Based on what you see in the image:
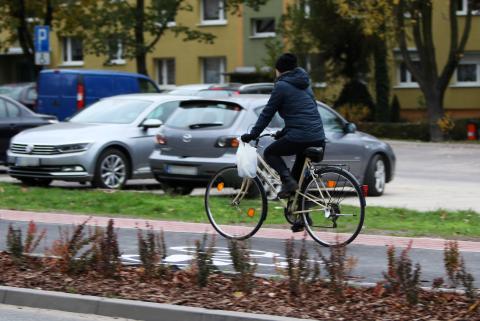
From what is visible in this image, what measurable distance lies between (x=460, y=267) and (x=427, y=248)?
2755 millimetres

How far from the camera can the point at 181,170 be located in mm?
14789

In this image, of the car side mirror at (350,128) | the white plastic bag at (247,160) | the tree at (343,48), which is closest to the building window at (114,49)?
the tree at (343,48)

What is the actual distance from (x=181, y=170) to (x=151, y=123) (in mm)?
2277

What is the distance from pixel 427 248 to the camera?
1027 centimetres

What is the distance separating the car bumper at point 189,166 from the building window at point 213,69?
35.7 m

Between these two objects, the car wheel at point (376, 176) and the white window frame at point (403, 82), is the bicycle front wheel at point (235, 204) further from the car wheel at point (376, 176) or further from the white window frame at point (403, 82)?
the white window frame at point (403, 82)

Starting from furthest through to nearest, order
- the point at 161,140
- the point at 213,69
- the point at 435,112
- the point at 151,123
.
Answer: the point at 213,69 < the point at 435,112 < the point at 151,123 < the point at 161,140

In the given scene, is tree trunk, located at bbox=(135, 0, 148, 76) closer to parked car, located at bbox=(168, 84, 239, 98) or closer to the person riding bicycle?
parked car, located at bbox=(168, 84, 239, 98)

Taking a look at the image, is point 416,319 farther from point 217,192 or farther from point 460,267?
point 217,192

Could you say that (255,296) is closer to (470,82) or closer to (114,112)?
(114,112)

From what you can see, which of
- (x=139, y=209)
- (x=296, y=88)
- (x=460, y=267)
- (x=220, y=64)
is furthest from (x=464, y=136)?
(x=460, y=267)

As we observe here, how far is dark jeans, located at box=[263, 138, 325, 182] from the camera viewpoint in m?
10.1

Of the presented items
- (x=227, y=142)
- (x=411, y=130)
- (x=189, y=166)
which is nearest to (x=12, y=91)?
(x=411, y=130)

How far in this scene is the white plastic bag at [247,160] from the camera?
10.3m
